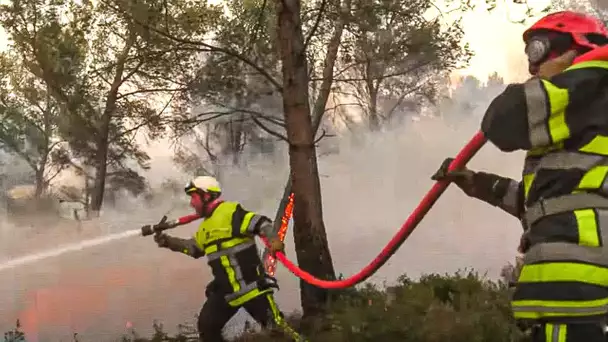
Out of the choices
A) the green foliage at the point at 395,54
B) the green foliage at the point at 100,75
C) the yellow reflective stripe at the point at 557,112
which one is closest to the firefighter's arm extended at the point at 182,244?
the green foliage at the point at 100,75

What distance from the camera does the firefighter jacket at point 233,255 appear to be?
14.2 ft

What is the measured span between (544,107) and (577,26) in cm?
37

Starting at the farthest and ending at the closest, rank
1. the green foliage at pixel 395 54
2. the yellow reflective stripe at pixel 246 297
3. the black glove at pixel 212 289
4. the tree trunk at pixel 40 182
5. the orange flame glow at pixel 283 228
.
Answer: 1. the tree trunk at pixel 40 182
2. the green foliage at pixel 395 54
3. the orange flame glow at pixel 283 228
4. the black glove at pixel 212 289
5. the yellow reflective stripe at pixel 246 297

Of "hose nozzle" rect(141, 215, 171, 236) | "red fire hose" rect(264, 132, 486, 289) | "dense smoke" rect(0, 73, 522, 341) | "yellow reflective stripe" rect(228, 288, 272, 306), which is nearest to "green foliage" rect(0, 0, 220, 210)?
"dense smoke" rect(0, 73, 522, 341)

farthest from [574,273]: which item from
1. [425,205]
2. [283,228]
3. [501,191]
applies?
[283,228]

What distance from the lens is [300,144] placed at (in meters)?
4.70

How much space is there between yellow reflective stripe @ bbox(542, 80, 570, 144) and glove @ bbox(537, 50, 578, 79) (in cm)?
23

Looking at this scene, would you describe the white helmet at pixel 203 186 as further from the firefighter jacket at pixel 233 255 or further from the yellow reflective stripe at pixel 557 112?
the yellow reflective stripe at pixel 557 112

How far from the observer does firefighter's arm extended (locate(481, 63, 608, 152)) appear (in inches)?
68.1

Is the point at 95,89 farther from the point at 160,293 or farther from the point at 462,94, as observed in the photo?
the point at 462,94

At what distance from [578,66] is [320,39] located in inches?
156

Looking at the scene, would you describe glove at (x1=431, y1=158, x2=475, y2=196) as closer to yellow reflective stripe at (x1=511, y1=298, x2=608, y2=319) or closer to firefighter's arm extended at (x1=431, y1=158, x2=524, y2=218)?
firefighter's arm extended at (x1=431, y1=158, x2=524, y2=218)

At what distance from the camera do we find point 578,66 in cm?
178

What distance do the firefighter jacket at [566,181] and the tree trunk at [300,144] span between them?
2902mm
